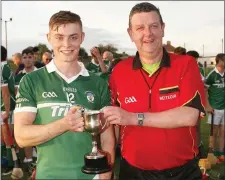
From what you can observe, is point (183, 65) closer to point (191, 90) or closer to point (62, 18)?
point (191, 90)

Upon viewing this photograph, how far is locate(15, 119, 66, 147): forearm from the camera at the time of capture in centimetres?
254

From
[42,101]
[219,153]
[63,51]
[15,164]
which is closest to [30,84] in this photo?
[42,101]

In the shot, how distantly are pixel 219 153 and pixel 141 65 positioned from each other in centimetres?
632

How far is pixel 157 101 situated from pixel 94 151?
676mm

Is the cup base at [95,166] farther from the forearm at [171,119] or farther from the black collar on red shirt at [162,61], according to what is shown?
the black collar on red shirt at [162,61]

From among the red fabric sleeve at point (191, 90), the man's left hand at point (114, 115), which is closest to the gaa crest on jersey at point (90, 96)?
the man's left hand at point (114, 115)

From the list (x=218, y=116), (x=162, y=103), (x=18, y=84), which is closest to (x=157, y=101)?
(x=162, y=103)

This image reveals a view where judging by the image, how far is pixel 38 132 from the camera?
258 cm

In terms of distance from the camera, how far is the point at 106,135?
2.88 m

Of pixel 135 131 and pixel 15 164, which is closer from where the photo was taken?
pixel 135 131

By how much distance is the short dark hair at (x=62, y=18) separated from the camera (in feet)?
8.95

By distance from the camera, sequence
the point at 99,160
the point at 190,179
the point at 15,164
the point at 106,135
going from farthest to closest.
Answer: the point at 15,164, the point at 190,179, the point at 106,135, the point at 99,160

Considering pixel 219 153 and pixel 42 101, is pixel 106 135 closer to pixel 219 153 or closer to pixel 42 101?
pixel 42 101

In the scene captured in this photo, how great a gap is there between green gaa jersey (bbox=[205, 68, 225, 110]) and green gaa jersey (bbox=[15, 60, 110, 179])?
271 inches
